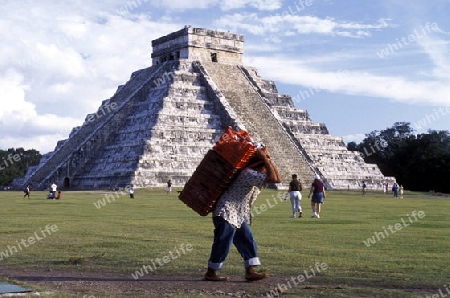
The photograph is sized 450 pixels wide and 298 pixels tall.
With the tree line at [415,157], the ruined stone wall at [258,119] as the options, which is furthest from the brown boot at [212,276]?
the tree line at [415,157]

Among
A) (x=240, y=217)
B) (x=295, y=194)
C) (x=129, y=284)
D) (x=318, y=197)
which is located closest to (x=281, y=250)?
(x=240, y=217)

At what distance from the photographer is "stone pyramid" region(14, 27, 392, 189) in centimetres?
4244

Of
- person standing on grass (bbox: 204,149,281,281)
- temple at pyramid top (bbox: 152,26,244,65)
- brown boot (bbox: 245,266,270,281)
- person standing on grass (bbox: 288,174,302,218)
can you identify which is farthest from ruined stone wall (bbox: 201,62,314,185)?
brown boot (bbox: 245,266,270,281)

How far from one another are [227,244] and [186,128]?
3697 cm

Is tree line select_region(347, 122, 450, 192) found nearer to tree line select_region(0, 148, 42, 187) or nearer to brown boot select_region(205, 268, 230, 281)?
tree line select_region(0, 148, 42, 187)

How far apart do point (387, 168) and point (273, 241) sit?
58702mm

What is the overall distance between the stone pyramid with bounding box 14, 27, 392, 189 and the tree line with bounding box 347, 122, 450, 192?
10.8 meters

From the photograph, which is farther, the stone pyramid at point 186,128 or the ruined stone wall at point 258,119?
the ruined stone wall at point 258,119

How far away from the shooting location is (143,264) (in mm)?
9055

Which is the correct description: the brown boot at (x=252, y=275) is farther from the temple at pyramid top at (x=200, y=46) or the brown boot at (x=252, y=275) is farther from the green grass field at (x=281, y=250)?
the temple at pyramid top at (x=200, y=46)

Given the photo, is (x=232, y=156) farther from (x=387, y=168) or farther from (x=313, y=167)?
(x=387, y=168)

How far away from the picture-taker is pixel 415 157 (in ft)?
209

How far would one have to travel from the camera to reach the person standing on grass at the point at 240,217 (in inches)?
310

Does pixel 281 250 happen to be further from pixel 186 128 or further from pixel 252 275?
pixel 186 128
